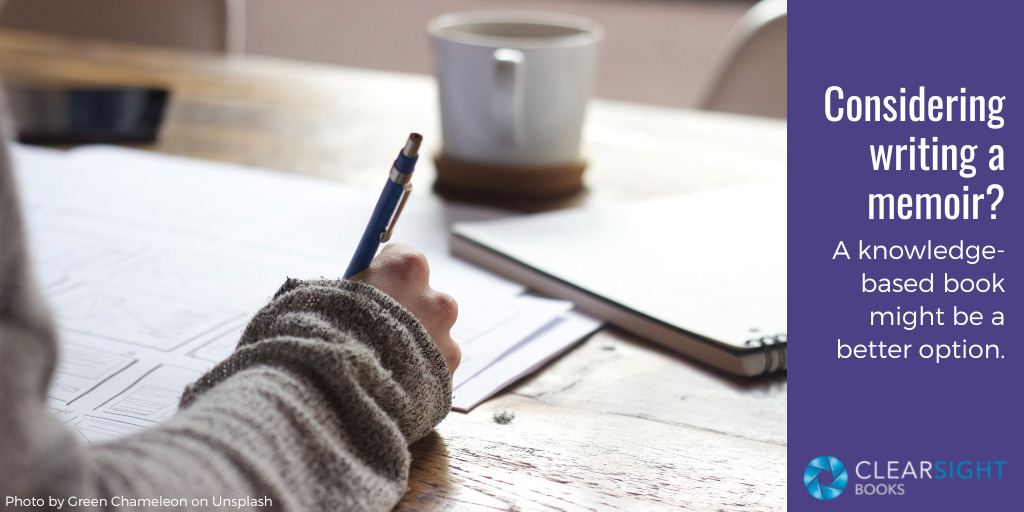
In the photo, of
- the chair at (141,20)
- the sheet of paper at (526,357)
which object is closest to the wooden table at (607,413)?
the sheet of paper at (526,357)

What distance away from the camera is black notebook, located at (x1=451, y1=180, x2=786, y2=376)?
1.73ft

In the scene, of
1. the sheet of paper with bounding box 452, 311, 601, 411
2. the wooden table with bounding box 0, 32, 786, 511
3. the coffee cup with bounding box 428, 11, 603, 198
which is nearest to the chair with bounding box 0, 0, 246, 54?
the wooden table with bounding box 0, 32, 786, 511

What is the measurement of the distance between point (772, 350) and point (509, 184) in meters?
0.37

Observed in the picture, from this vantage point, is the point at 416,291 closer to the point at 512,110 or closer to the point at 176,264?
the point at 176,264

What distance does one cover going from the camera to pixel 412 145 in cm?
42

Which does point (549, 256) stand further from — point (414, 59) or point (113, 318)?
point (414, 59)

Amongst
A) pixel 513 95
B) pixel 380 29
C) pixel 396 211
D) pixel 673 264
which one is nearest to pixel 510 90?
pixel 513 95

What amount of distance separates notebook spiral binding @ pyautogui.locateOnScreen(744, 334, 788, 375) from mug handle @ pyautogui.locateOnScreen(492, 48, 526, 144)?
352 millimetres

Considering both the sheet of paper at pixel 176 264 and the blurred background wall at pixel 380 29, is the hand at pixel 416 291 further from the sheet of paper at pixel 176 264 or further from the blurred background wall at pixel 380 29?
the blurred background wall at pixel 380 29

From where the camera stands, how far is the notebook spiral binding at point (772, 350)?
0.51 metres
